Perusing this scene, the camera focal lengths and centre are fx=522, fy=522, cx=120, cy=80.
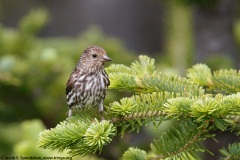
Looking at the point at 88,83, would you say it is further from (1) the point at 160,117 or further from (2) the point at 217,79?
(1) the point at 160,117

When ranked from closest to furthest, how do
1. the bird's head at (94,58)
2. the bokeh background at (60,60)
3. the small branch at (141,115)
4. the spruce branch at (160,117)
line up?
the spruce branch at (160,117)
the small branch at (141,115)
the bird's head at (94,58)
the bokeh background at (60,60)

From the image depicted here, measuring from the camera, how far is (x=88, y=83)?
3703 millimetres

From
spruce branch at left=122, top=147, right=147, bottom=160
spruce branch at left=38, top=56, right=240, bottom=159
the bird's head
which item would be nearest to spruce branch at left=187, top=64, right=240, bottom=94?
spruce branch at left=38, top=56, right=240, bottom=159

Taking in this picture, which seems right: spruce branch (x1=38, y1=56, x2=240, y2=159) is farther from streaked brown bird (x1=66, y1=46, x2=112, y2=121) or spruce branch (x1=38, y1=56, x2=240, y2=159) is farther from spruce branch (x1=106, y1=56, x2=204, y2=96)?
streaked brown bird (x1=66, y1=46, x2=112, y2=121)

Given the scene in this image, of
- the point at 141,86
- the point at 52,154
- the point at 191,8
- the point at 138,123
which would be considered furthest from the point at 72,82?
the point at 191,8

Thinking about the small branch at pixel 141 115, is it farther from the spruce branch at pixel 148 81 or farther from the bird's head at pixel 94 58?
the bird's head at pixel 94 58

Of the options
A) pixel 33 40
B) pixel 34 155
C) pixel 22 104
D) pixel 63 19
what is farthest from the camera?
pixel 63 19

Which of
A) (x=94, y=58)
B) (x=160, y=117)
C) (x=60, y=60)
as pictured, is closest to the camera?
(x=160, y=117)

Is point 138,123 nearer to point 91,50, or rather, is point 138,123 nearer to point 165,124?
point 91,50

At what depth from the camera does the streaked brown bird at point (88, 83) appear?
352 cm

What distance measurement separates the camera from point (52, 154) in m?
3.45

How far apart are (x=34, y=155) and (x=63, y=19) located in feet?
32.9

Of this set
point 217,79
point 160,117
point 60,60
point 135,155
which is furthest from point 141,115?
point 60,60

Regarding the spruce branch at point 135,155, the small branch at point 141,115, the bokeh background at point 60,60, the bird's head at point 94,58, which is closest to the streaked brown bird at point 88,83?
the bird's head at point 94,58
